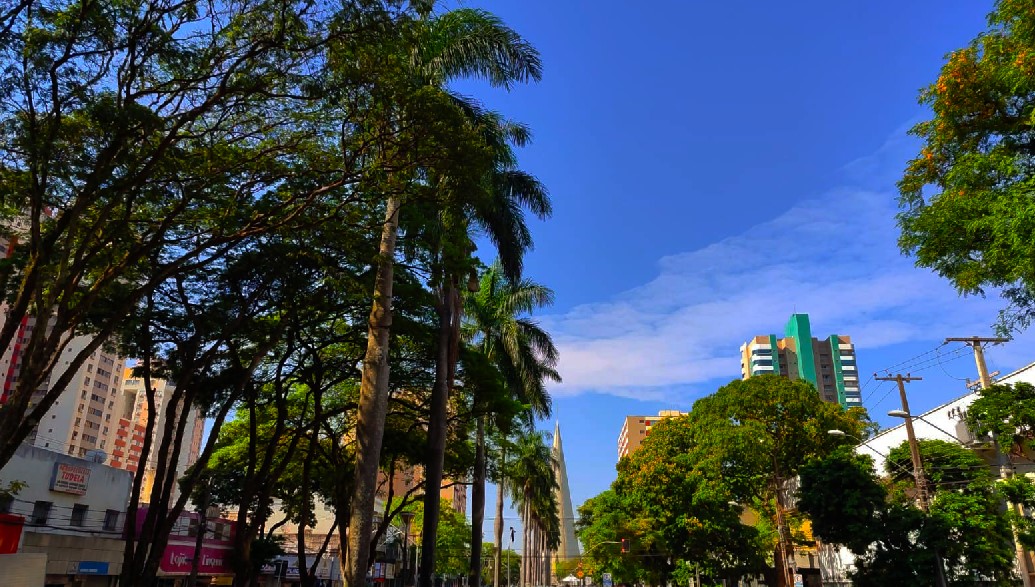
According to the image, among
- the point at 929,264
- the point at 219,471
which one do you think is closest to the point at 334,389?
the point at 219,471

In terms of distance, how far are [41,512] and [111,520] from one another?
4419mm

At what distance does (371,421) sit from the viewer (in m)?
12.7

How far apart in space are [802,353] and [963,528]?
114775mm

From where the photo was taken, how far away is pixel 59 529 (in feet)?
77.5

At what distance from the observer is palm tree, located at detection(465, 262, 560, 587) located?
90.9 ft

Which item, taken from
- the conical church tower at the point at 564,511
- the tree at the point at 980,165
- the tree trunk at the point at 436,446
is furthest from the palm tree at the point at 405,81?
the conical church tower at the point at 564,511

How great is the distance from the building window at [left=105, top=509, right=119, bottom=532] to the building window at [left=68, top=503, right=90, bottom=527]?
1449 millimetres

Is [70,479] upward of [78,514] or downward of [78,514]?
upward

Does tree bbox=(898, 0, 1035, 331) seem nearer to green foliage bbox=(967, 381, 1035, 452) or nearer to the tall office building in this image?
green foliage bbox=(967, 381, 1035, 452)

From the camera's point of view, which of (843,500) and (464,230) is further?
(843,500)

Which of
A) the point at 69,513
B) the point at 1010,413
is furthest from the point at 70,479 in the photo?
the point at 1010,413

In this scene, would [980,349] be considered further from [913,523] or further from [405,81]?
[405,81]

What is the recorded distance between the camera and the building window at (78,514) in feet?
82.7

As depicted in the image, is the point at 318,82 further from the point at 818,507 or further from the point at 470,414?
the point at 818,507
